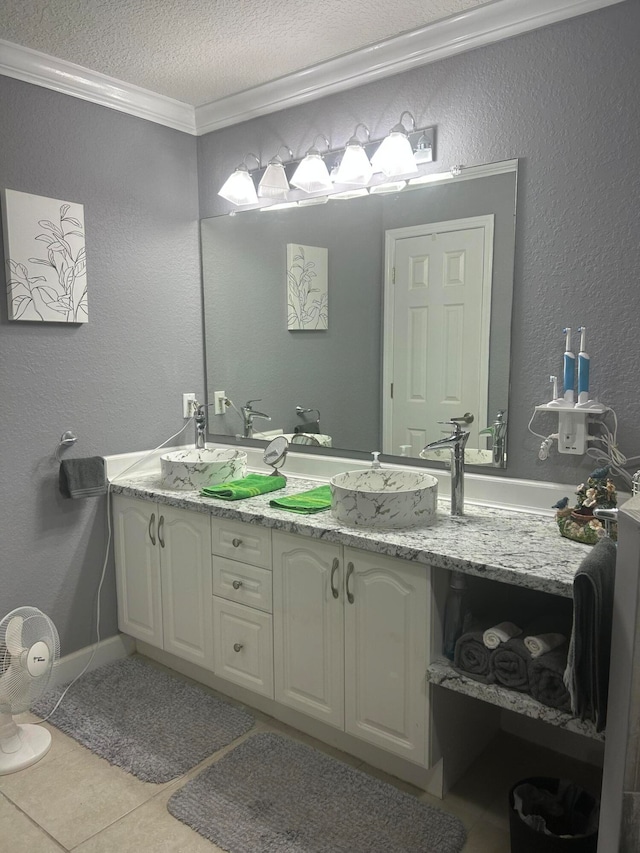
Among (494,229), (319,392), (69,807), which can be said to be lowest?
(69,807)

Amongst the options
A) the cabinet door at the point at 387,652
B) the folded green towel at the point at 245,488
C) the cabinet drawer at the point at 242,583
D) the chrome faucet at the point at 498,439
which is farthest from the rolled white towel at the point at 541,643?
the folded green towel at the point at 245,488

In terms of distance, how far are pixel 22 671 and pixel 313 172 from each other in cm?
208

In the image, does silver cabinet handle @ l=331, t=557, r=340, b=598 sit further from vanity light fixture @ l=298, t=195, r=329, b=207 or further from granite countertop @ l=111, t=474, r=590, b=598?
vanity light fixture @ l=298, t=195, r=329, b=207

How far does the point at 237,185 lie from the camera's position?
276cm

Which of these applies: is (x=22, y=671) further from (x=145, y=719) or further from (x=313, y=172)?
(x=313, y=172)

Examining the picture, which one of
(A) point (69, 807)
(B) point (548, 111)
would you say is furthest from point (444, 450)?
(A) point (69, 807)

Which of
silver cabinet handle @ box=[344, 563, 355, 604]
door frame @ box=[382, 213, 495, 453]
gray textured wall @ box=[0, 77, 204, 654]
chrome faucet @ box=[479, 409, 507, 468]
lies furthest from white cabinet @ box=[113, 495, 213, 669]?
chrome faucet @ box=[479, 409, 507, 468]

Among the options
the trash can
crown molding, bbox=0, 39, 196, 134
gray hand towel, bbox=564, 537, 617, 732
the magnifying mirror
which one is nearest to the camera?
gray hand towel, bbox=564, 537, 617, 732

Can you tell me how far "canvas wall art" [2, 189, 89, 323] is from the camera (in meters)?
2.41

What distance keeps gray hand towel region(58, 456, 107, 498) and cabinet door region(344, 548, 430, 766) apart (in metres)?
1.22

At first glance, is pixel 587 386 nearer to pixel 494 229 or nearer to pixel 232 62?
pixel 494 229

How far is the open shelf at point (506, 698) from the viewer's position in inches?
63.9

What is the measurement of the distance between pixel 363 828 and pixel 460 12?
255 cm

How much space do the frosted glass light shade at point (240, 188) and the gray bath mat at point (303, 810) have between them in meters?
2.18
